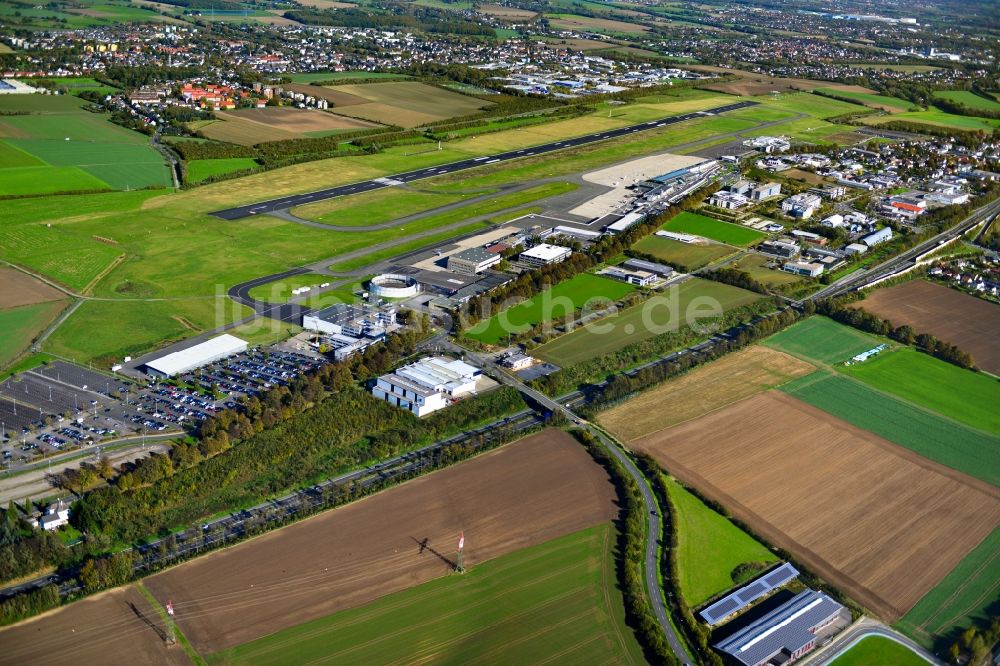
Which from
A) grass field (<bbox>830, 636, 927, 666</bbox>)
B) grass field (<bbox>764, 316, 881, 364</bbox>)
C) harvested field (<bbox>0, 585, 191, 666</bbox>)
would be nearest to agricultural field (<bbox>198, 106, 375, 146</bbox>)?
grass field (<bbox>764, 316, 881, 364</bbox>)

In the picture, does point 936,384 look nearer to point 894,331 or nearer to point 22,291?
point 894,331

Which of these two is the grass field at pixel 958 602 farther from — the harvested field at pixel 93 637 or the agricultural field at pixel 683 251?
the agricultural field at pixel 683 251

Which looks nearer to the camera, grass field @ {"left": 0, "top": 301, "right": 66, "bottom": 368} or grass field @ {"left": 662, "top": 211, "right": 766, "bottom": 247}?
grass field @ {"left": 0, "top": 301, "right": 66, "bottom": 368}

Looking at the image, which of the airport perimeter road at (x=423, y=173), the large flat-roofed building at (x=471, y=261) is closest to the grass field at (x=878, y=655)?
the large flat-roofed building at (x=471, y=261)

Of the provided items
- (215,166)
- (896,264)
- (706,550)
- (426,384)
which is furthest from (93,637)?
(215,166)

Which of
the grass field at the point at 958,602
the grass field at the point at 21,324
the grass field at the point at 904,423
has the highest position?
the grass field at the point at 904,423

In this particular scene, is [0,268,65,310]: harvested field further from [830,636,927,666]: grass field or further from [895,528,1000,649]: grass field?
[895,528,1000,649]: grass field

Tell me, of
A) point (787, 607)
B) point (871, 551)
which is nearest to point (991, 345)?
point (871, 551)
